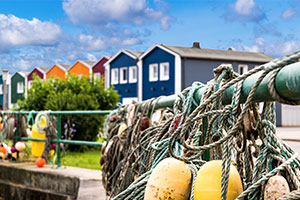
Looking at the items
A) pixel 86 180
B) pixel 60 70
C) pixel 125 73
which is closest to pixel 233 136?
pixel 86 180

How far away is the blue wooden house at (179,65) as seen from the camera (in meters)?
29.8

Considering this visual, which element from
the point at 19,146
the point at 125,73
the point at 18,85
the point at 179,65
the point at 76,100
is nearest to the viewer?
the point at 19,146

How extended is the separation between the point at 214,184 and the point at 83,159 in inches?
361

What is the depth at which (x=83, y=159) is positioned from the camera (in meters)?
10.2

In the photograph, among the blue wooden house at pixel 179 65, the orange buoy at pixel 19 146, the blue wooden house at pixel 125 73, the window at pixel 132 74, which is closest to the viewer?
the orange buoy at pixel 19 146

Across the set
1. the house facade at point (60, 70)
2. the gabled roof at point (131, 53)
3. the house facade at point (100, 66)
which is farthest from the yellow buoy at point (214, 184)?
the house facade at point (60, 70)

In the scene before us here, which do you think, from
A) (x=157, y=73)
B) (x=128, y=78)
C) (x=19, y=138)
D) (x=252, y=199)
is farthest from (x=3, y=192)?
(x=128, y=78)

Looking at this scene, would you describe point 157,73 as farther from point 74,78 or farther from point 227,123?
point 227,123

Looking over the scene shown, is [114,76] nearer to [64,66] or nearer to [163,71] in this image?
[163,71]

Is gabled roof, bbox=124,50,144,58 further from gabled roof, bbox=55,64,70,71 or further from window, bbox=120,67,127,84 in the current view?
gabled roof, bbox=55,64,70,71

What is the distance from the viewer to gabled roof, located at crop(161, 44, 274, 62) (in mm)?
30169

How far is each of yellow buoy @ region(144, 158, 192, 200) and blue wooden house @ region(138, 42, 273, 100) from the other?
2739cm

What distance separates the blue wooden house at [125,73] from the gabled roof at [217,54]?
397 centimetres

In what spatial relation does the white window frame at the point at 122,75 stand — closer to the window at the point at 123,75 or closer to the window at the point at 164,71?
the window at the point at 123,75
